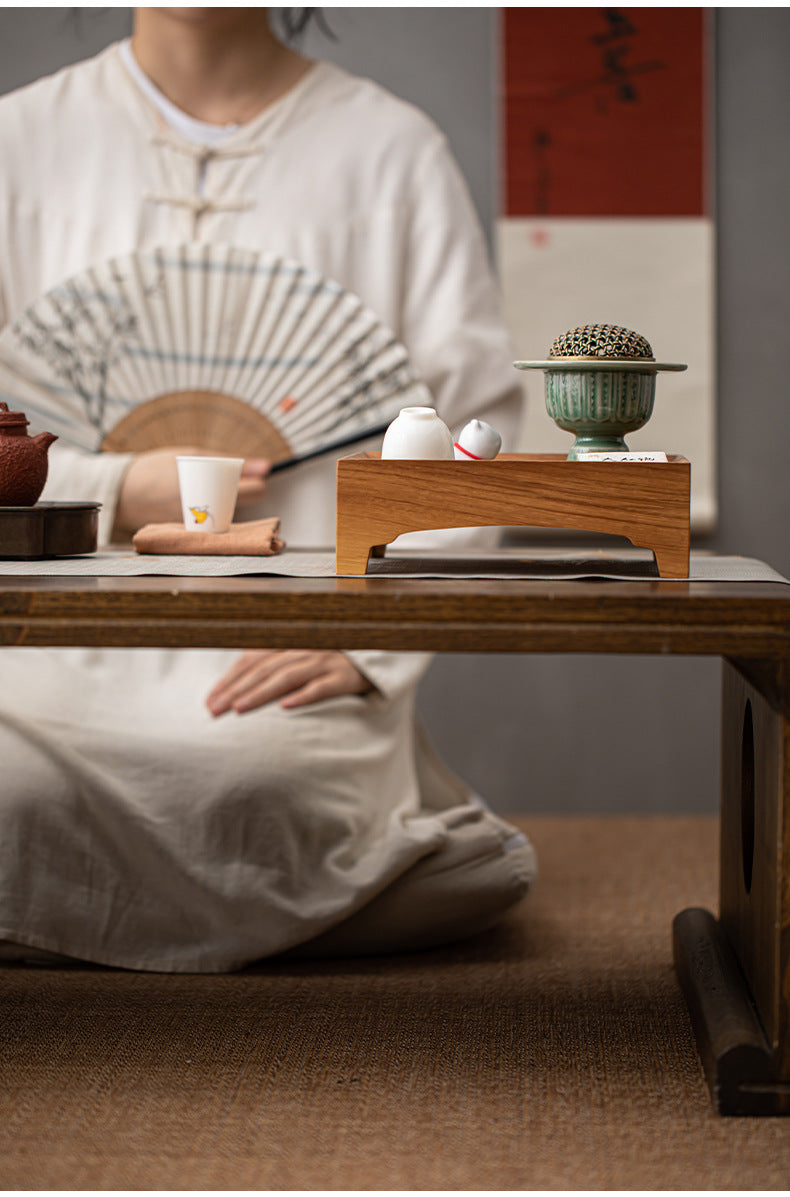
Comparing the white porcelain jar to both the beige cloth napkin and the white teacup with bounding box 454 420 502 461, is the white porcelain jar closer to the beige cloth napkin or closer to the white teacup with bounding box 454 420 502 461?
the white teacup with bounding box 454 420 502 461

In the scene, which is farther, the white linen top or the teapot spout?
the white linen top

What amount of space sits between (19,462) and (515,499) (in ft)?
1.78

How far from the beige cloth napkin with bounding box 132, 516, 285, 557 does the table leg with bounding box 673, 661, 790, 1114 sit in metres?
0.55

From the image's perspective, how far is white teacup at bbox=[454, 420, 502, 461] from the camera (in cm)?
131

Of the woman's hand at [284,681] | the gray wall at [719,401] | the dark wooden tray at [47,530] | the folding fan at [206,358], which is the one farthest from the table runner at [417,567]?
the gray wall at [719,401]

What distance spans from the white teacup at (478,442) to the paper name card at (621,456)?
0.09 meters

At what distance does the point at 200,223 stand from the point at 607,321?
0.99 metres

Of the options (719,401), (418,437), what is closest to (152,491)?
(418,437)

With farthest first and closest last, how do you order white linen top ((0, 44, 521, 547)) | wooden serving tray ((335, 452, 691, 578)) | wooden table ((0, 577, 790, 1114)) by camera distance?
white linen top ((0, 44, 521, 547)) → wooden serving tray ((335, 452, 691, 578)) → wooden table ((0, 577, 790, 1114))

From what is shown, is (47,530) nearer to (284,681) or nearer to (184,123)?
(284,681)

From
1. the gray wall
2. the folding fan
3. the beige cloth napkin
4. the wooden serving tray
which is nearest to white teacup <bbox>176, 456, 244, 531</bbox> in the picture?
the beige cloth napkin

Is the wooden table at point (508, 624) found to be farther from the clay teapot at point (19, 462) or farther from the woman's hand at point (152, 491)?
the woman's hand at point (152, 491)

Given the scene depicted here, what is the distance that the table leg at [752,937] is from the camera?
1.17 m

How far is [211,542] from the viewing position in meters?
1.45
